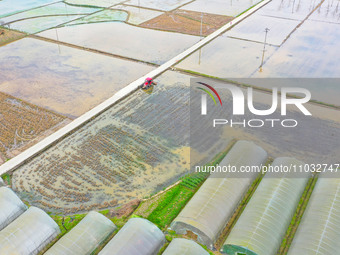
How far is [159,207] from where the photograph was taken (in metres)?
16.9

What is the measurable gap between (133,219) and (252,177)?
749 cm

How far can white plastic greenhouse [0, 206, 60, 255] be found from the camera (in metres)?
13.7

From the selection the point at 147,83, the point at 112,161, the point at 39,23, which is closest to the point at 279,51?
the point at 147,83

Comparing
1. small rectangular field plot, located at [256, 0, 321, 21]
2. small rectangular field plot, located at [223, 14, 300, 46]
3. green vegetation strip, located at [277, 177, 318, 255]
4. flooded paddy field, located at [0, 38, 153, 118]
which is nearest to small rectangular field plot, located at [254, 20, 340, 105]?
small rectangular field plot, located at [223, 14, 300, 46]

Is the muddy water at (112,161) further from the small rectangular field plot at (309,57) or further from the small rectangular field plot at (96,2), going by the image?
the small rectangular field plot at (96,2)

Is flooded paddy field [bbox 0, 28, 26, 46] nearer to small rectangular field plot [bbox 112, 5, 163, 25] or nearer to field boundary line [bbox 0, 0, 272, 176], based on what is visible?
small rectangular field plot [bbox 112, 5, 163, 25]

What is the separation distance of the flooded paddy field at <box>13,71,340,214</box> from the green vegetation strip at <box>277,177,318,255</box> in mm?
2595

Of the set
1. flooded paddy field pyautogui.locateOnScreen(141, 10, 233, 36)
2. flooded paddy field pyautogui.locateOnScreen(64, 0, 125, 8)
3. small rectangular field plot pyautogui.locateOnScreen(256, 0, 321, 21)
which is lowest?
flooded paddy field pyautogui.locateOnScreen(141, 10, 233, 36)

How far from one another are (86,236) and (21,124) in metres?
12.7

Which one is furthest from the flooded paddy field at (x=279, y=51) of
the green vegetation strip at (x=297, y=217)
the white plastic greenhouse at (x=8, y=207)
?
the white plastic greenhouse at (x=8, y=207)

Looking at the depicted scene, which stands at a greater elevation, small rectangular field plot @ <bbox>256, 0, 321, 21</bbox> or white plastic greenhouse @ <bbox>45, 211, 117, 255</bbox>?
small rectangular field plot @ <bbox>256, 0, 321, 21</bbox>

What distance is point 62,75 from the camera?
2995 cm

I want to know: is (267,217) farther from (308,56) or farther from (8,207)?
(308,56)

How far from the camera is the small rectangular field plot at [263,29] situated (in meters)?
37.8
